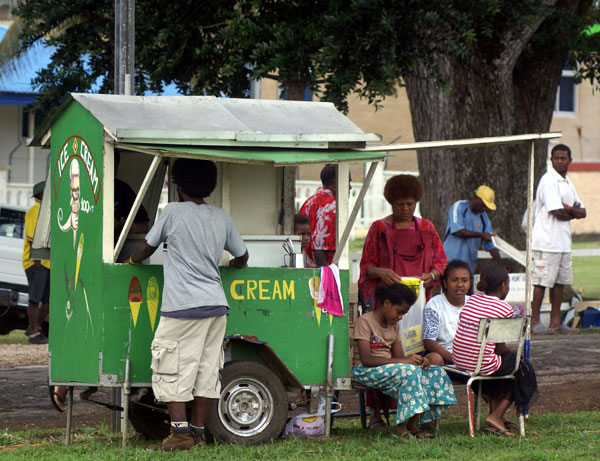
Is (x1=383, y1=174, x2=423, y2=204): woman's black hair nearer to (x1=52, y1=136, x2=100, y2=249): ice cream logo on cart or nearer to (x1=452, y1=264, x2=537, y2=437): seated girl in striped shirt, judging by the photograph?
(x1=452, y1=264, x2=537, y2=437): seated girl in striped shirt

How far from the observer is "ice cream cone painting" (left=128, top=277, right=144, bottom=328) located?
6.29m

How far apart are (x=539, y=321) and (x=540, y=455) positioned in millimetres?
6476

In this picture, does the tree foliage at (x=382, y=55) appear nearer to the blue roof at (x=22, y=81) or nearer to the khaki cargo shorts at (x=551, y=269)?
the khaki cargo shorts at (x=551, y=269)

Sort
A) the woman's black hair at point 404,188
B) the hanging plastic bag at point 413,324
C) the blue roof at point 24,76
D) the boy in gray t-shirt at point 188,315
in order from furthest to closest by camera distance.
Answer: the blue roof at point 24,76
the woman's black hair at point 404,188
the hanging plastic bag at point 413,324
the boy in gray t-shirt at point 188,315

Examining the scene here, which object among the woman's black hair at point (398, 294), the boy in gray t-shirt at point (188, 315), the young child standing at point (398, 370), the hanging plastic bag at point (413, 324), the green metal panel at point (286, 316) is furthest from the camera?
the hanging plastic bag at point (413, 324)

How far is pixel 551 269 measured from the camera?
39.1 feet

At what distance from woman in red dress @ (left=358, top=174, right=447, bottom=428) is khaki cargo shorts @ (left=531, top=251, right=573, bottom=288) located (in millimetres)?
4617

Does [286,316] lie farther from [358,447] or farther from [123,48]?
[123,48]

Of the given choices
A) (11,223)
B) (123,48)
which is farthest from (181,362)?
(11,223)

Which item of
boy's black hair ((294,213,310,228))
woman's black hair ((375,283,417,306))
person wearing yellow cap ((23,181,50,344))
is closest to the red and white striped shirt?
woman's black hair ((375,283,417,306))

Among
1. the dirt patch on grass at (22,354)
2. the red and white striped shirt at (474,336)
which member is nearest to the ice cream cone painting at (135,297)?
the red and white striped shirt at (474,336)

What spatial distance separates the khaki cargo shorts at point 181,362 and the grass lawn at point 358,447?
1.09 ft

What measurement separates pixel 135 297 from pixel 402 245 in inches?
82.4

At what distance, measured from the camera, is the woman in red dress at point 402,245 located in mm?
7484
